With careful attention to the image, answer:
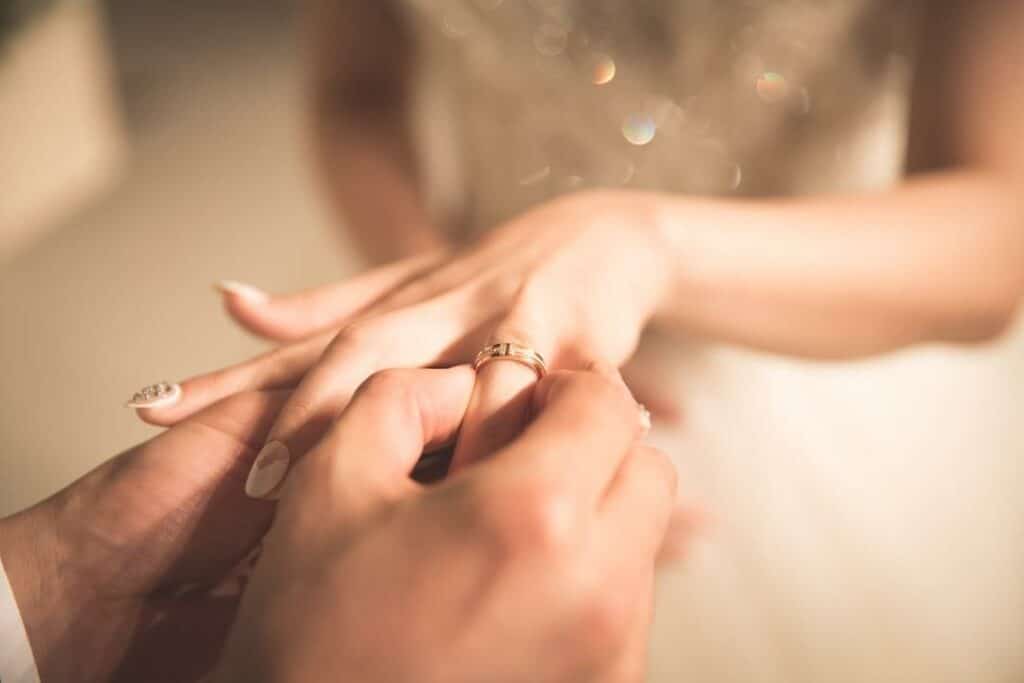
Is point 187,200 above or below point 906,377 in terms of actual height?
above

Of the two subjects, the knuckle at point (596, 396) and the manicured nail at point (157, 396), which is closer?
the knuckle at point (596, 396)

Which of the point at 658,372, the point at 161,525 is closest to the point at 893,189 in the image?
the point at 658,372

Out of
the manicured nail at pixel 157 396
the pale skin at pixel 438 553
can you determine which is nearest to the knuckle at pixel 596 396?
the pale skin at pixel 438 553

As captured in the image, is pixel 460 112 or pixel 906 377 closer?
pixel 906 377

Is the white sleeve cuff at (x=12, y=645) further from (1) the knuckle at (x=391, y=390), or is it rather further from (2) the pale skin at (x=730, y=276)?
(1) the knuckle at (x=391, y=390)

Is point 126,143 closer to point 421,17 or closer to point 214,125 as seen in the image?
point 214,125

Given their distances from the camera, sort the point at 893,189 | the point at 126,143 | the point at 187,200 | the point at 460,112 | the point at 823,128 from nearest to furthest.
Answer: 1. the point at 893,189
2. the point at 823,128
3. the point at 460,112
4. the point at 187,200
5. the point at 126,143

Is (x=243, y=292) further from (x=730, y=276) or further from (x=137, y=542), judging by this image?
(x=730, y=276)

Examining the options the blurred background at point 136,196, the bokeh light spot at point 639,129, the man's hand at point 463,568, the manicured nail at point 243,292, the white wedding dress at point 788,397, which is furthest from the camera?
the blurred background at point 136,196
